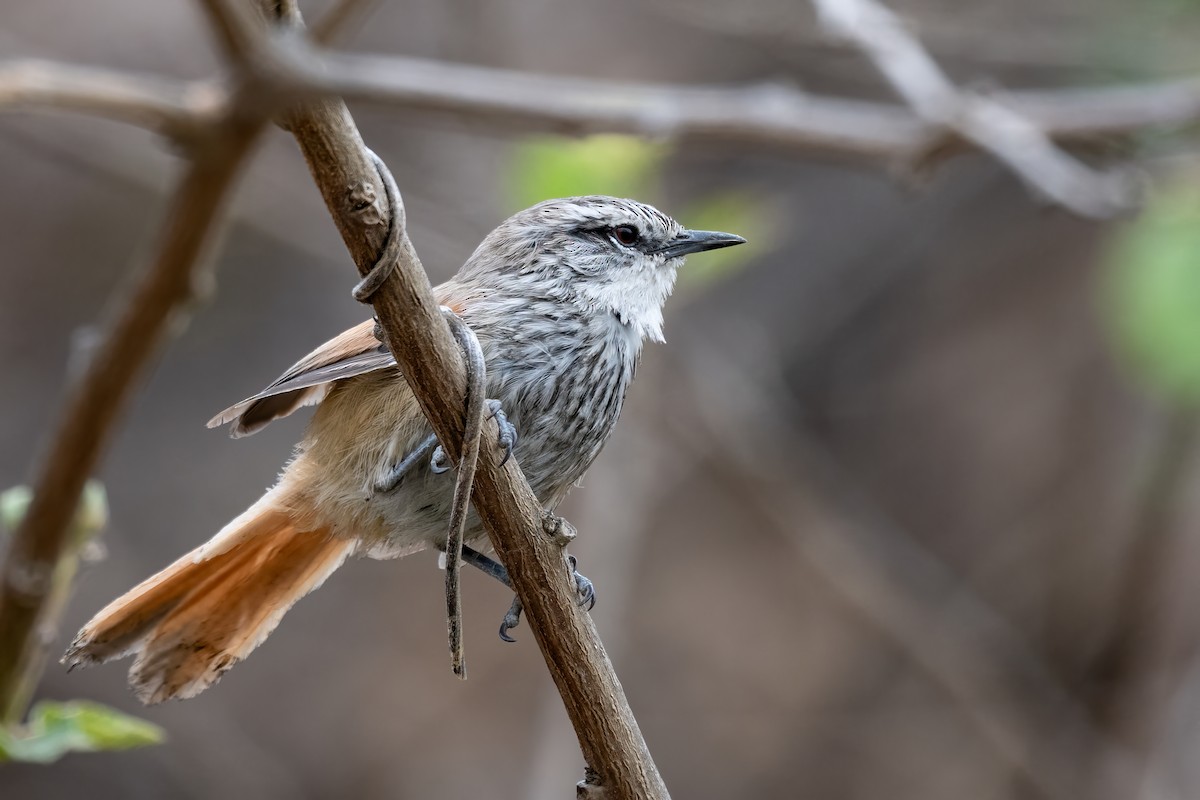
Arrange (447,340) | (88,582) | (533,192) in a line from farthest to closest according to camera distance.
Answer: (88,582), (533,192), (447,340)

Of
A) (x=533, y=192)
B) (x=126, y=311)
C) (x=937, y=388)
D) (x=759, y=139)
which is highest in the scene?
(x=937, y=388)

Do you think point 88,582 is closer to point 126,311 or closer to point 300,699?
point 300,699

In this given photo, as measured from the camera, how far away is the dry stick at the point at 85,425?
2.20 m

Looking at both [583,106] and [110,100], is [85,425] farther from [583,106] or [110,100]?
[583,106]

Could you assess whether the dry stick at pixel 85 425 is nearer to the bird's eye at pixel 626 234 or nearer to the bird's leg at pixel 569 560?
the bird's leg at pixel 569 560

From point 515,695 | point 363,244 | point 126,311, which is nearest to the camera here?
point 363,244

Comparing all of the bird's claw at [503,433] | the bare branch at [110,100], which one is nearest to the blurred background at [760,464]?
the bare branch at [110,100]

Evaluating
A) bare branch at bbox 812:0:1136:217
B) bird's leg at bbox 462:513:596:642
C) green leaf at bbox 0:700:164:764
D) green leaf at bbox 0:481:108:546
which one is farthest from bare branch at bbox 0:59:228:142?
bare branch at bbox 812:0:1136:217

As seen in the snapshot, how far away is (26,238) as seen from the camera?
610 centimetres

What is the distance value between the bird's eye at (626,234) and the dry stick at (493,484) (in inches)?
54.5

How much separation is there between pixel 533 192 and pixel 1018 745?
3.58 metres

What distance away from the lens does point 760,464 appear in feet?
16.9

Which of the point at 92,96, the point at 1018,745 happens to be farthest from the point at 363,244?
the point at 1018,745

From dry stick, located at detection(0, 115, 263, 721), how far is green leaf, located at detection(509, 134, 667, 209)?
127 centimetres
